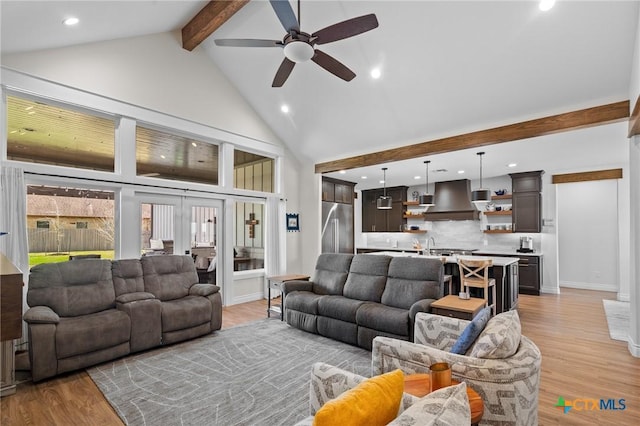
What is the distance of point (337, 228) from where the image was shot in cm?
812

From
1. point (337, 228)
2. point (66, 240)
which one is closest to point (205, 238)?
point (66, 240)

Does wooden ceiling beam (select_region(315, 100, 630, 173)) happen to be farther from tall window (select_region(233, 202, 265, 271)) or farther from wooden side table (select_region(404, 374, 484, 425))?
wooden side table (select_region(404, 374, 484, 425))

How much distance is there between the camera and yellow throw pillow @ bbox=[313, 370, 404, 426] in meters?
1.07

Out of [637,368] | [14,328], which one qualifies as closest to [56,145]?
[14,328]

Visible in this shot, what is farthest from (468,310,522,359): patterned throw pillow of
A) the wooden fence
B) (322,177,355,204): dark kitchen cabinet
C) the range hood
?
the range hood

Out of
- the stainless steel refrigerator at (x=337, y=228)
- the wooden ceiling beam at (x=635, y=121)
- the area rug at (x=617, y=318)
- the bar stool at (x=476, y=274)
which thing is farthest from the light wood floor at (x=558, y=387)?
the stainless steel refrigerator at (x=337, y=228)

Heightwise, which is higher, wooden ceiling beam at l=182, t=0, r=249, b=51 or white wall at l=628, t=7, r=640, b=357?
wooden ceiling beam at l=182, t=0, r=249, b=51

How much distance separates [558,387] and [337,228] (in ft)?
18.2

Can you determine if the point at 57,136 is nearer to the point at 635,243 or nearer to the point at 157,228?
the point at 157,228

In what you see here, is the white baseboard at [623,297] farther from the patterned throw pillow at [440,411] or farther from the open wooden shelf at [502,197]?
the patterned throw pillow at [440,411]

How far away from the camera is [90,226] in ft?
14.7

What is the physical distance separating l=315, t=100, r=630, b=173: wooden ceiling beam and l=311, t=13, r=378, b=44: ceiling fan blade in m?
2.80

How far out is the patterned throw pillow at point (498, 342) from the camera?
6.02ft

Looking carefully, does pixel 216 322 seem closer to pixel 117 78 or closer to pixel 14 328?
pixel 14 328
